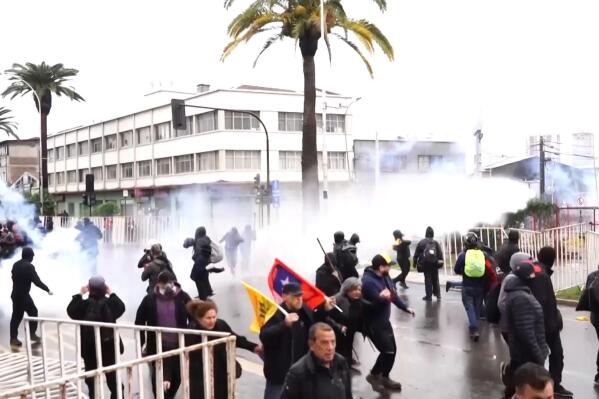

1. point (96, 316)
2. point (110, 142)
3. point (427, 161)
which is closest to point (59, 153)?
point (110, 142)

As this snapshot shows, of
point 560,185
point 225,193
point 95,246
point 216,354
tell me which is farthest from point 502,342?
point 560,185

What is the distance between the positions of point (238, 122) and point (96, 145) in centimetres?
2414

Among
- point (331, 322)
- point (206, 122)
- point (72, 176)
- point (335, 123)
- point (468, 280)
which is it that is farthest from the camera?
point (72, 176)

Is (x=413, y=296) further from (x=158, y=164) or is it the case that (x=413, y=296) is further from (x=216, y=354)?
(x=158, y=164)

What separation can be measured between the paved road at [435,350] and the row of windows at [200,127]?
32.8 metres

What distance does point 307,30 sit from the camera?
802 inches

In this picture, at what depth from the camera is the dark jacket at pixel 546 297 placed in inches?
261

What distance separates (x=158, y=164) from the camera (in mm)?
55406

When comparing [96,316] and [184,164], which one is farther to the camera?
[184,164]

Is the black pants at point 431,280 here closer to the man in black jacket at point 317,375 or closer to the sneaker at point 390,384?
the sneaker at point 390,384

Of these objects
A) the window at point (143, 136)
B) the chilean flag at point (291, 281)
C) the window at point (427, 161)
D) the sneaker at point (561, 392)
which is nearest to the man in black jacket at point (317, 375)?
the chilean flag at point (291, 281)

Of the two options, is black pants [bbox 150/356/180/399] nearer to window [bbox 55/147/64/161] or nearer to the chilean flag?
the chilean flag

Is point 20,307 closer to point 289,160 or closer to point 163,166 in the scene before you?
point 289,160

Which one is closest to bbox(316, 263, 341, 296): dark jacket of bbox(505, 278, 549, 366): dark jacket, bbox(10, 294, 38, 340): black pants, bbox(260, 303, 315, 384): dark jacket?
bbox(505, 278, 549, 366): dark jacket
